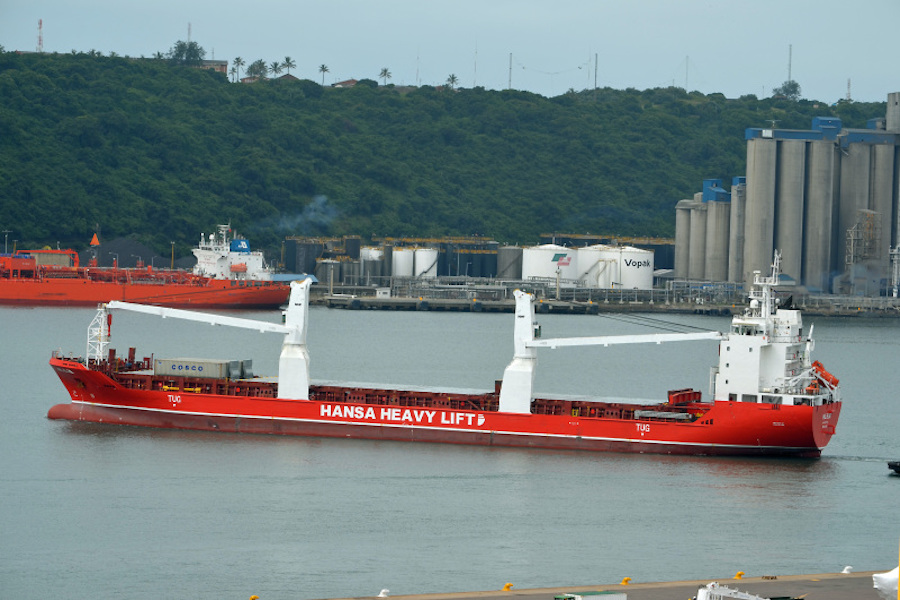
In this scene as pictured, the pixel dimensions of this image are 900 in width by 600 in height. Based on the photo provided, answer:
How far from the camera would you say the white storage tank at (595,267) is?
130125 millimetres

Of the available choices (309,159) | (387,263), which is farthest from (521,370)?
(309,159)

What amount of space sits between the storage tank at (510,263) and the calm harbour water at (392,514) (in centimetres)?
8354

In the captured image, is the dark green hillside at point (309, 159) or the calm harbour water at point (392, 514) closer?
the calm harbour water at point (392, 514)

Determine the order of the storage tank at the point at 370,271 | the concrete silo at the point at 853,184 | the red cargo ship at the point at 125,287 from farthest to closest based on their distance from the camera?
the storage tank at the point at 370,271, the concrete silo at the point at 853,184, the red cargo ship at the point at 125,287

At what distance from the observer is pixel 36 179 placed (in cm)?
14012

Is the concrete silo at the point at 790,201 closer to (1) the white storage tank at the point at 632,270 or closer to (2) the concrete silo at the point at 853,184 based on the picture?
(2) the concrete silo at the point at 853,184

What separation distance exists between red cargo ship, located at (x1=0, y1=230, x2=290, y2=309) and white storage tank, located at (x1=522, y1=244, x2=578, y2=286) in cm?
2995

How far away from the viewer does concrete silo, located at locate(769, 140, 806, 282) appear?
12131 cm

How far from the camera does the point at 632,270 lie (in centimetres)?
12975

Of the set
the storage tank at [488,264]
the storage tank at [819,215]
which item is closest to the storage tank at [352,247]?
the storage tank at [488,264]

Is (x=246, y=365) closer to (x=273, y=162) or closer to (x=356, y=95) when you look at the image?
(x=273, y=162)

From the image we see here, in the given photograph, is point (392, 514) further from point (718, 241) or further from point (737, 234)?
point (718, 241)

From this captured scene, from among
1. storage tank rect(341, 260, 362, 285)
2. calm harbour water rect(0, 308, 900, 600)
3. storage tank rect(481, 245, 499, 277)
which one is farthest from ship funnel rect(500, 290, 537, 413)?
storage tank rect(481, 245, 499, 277)

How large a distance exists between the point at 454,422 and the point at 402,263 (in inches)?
3643
